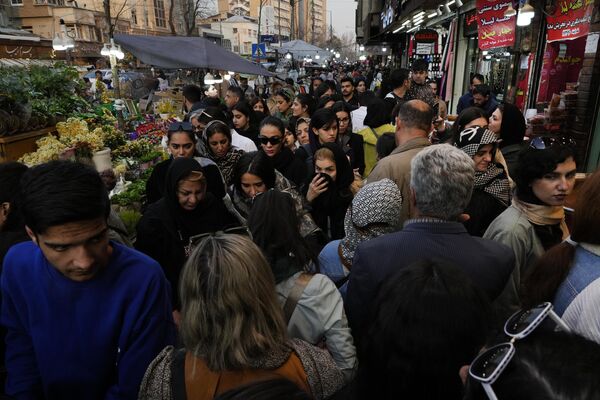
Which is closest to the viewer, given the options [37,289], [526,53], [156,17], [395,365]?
[395,365]

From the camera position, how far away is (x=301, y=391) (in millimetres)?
926

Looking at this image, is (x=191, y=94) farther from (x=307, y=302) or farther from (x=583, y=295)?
(x=583, y=295)

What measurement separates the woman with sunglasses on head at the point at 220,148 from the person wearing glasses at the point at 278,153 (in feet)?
1.17

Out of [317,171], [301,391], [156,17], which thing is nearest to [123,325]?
[301,391]

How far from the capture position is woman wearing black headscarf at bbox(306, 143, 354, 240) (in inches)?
137

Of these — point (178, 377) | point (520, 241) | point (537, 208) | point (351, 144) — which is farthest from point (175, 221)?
point (351, 144)

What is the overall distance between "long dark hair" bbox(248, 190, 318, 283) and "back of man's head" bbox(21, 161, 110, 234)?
0.78 meters

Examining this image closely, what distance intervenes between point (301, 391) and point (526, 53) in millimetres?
8884

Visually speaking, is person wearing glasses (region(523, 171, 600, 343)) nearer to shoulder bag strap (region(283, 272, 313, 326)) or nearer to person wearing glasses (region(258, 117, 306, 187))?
shoulder bag strap (region(283, 272, 313, 326))

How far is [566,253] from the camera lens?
5.17 ft

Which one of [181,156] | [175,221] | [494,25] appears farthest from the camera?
[494,25]

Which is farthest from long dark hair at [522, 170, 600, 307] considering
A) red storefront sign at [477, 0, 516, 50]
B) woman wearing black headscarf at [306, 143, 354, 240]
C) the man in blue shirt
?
red storefront sign at [477, 0, 516, 50]

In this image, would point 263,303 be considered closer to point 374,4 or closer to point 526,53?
point 526,53

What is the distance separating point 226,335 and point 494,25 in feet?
29.6
